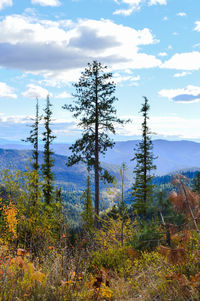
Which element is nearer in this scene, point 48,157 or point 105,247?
point 105,247

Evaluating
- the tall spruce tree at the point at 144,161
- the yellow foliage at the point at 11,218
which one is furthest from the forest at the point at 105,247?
the tall spruce tree at the point at 144,161

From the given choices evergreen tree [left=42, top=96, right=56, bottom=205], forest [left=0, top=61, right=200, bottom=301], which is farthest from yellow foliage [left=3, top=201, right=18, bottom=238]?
evergreen tree [left=42, top=96, right=56, bottom=205]

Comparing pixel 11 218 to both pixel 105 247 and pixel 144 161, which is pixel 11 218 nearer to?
pixel 105 247

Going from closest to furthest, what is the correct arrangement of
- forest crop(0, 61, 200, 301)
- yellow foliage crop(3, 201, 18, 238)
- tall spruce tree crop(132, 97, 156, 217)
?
forest crop(0, 61, 200, 301) → yellow foliage crop(3, 201, 18, 238) → tall spruce tree crop(132, 97, 156, 217)

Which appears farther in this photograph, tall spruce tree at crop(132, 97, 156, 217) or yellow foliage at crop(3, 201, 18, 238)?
tall spruce tree at crop(132, 97, 156, 217)

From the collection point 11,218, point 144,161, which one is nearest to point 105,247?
point 11,218

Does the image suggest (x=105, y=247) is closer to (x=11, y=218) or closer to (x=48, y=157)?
(x=11, y=218)

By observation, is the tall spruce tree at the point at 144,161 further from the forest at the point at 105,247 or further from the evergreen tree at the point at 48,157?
the forest at the point at 105,247

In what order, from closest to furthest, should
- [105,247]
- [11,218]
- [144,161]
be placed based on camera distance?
1. [105,247]
2. [11,218]
3. [144,161]

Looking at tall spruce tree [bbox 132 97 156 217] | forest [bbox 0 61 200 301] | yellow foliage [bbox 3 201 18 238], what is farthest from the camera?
tall spruce tree [bbox 132 97 156 217]

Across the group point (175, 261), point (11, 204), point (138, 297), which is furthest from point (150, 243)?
point (11, 204)

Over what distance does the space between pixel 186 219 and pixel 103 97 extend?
17.0m

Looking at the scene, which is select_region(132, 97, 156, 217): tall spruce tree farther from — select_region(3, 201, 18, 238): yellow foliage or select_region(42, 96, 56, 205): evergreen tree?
select_region(3, 201, 18, 238): yellow foliage

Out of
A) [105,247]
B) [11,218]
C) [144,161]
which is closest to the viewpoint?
[105,247]
